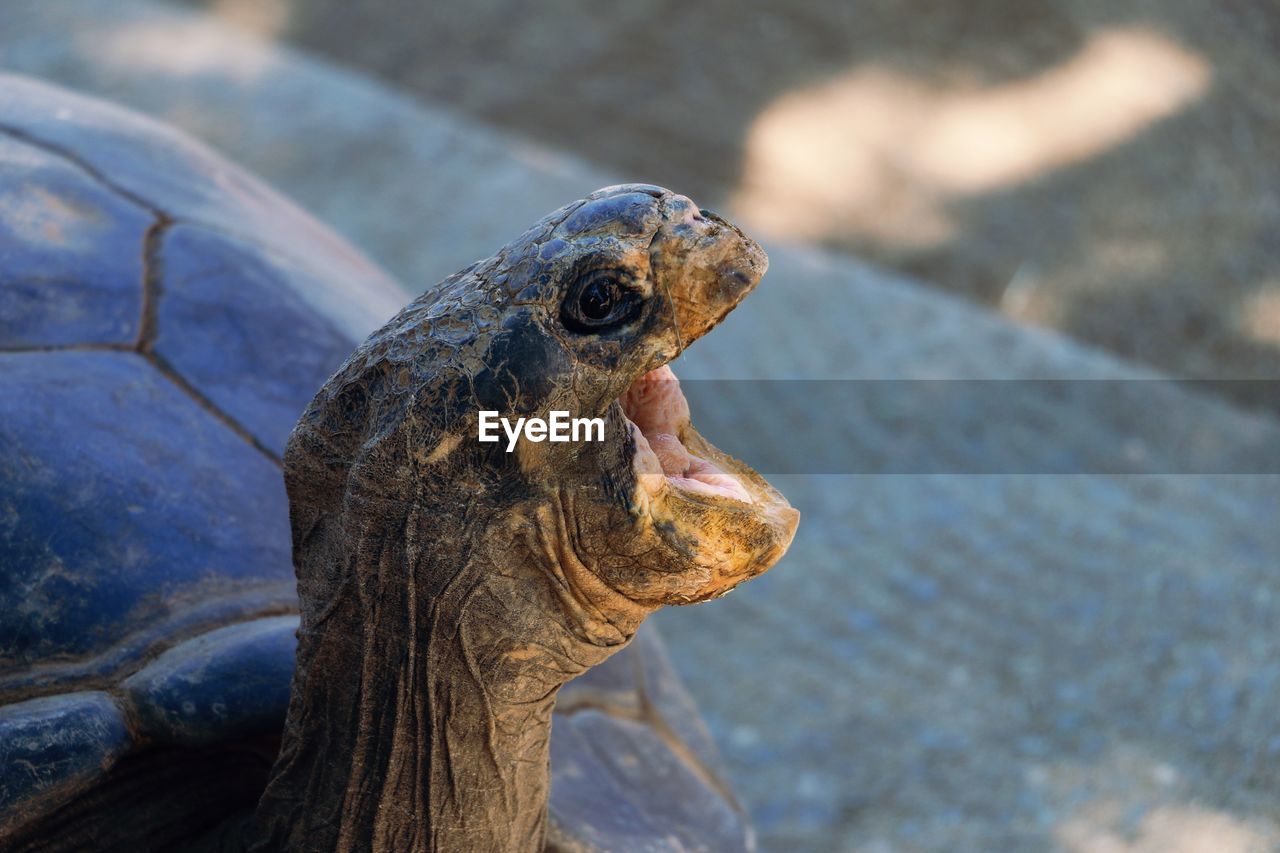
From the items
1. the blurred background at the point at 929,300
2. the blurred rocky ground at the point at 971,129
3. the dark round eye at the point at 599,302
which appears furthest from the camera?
the blurred rocky ground at the point at 971,129

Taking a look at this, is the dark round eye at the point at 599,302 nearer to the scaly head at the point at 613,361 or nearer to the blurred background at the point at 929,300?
the scaly head at the point at 613,361

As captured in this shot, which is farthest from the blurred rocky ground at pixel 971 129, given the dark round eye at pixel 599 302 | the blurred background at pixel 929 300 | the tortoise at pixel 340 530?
the dark round eye at pixel 599 302

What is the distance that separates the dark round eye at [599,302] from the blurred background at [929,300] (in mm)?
1628

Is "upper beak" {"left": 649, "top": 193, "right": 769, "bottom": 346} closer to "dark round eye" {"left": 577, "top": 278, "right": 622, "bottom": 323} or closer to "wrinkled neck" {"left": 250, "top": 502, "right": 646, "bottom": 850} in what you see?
"dark round eye" {"left": 577, "top": 278, "right": 622, "bottom": 323}

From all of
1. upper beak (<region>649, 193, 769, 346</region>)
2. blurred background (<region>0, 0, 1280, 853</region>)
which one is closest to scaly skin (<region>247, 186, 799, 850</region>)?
upper beak (<region>649, 193, 769, 346</region>)

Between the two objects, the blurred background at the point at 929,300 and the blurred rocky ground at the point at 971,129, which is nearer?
the blurred background at the point at 929,300

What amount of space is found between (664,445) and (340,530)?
25 centimetres

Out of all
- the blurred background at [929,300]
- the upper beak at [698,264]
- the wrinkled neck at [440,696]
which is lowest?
the wrinkled neck at [440,696]

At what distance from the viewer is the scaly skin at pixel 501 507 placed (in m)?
1.00

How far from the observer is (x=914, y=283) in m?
4.17

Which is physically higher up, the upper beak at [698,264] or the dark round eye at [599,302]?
the upper beak at [698,264]

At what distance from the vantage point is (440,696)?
1078 mm

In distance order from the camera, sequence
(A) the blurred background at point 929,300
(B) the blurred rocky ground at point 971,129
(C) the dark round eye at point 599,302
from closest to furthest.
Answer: (C) the dark round eye at point 599,302 → (A) the blurred background at point 929,300 → (B) the blurred rocky ground at point 971,129

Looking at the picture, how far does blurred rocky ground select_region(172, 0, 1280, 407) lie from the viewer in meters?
4.14
